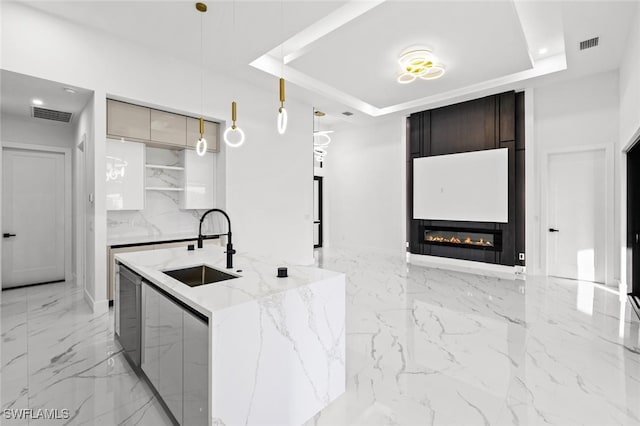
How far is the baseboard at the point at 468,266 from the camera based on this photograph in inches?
218

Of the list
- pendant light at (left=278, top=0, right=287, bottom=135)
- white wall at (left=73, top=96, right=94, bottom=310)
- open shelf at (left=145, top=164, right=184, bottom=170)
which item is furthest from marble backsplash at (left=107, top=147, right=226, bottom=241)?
pendant light at (left=278, top=0, right=287, bottom=135)

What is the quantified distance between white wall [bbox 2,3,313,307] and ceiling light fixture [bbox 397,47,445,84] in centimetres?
218

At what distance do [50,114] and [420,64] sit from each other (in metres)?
5.29

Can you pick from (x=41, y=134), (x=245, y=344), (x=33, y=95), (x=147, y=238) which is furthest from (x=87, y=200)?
(x=245, y=344)

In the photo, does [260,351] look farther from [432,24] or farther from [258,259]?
[432,24]

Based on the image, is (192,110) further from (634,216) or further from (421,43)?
(634,216)

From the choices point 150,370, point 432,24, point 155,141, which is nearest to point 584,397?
point 150,370

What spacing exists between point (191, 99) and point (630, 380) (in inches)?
211

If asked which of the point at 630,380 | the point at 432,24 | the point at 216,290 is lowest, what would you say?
the point at 630,380

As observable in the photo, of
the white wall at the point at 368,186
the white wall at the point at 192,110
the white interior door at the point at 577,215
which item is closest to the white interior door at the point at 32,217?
the white wall at the point at 192,110

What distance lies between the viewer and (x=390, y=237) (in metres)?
7.73

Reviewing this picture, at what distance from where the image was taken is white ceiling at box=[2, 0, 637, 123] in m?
3.28

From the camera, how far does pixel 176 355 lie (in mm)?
1616

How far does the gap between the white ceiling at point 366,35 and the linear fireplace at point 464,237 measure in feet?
8.70
